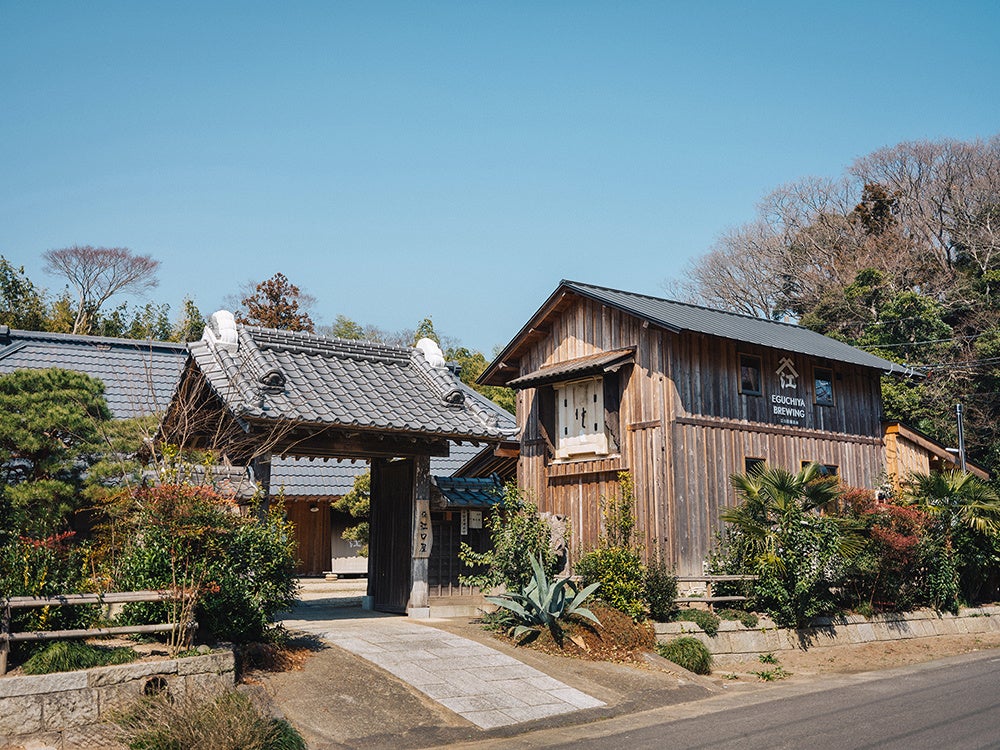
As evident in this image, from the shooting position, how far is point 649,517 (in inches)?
725

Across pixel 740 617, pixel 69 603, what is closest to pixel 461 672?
pixel 69 603

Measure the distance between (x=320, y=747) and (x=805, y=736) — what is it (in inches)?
209

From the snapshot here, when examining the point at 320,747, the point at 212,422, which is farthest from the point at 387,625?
the point at 320,747

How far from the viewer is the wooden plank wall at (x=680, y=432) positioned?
18406 millimetres

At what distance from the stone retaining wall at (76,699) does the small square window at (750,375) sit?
14.1 m

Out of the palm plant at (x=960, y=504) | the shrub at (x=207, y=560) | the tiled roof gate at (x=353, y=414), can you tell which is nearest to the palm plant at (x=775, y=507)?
the palm plant at (x=960, y=504)

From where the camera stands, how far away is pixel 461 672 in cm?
1226

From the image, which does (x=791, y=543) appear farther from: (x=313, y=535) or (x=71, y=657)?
(x=313, y=535)

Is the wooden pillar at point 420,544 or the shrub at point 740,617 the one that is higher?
the wooden pillar at point 420,544

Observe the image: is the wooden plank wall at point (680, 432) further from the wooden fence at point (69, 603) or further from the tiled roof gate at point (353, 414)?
the wooden fence at point (69, 603)

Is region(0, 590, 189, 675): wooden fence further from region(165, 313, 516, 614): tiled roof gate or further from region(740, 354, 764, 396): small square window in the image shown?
region(740, 354, 764, 396): small square window

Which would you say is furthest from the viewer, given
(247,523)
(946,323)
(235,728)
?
(946,323)

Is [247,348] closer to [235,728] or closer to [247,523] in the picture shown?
[247,523]

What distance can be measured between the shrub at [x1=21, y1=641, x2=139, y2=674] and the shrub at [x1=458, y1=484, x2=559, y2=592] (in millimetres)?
6681
